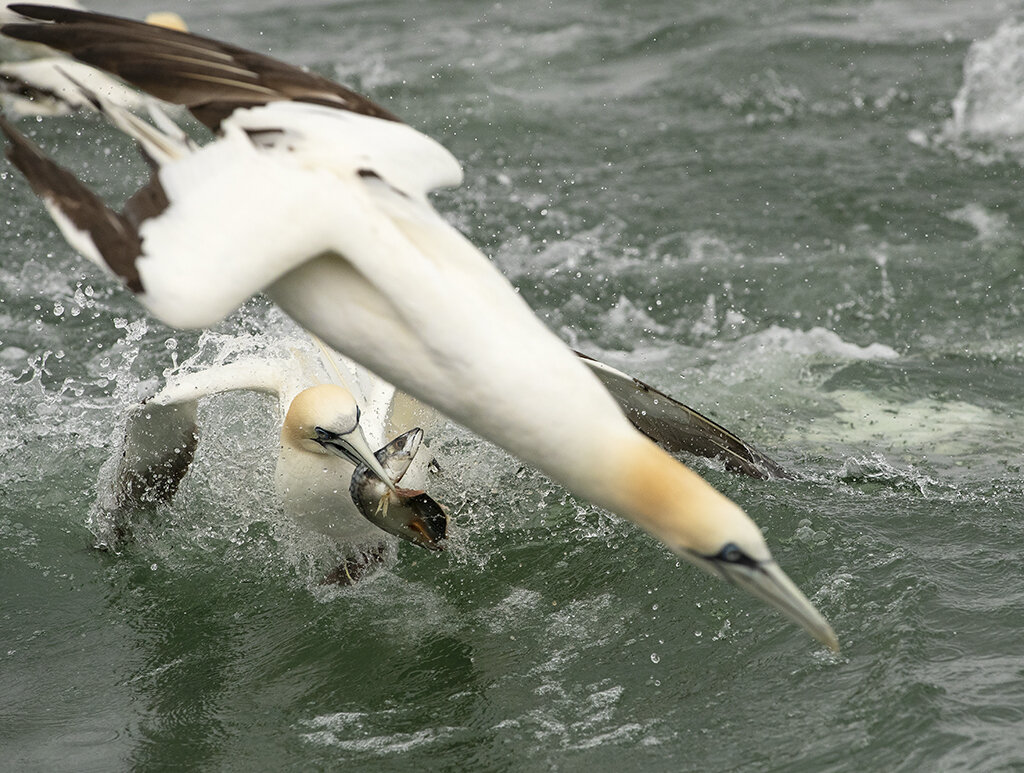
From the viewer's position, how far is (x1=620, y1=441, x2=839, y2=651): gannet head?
12.2 feet

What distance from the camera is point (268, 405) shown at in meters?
6.96

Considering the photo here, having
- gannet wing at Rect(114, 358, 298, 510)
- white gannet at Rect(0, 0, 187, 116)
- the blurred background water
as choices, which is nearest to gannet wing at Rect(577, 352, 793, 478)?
the blurred background water

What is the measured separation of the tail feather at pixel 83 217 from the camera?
3.82 m

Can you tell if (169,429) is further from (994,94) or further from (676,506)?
(994,94)

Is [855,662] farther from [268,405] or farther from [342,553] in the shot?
[268,405]

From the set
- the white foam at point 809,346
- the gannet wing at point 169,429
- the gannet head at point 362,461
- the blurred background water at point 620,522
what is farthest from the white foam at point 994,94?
the gannet head at point 362,461

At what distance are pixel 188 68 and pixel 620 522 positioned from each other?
273cm

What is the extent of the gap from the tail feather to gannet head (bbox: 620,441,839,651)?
57.5 inches

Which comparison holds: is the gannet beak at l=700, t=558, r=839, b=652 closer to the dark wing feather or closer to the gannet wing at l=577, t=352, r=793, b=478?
the dark wing feather

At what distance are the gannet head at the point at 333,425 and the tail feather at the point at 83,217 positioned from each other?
4.94 feet

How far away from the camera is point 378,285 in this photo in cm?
385

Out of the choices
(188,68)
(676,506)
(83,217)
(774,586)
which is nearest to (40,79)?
(188,68)

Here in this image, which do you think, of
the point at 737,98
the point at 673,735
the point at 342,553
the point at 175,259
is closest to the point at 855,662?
the point at 673,735

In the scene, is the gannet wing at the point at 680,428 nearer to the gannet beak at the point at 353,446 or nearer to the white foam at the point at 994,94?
the gannet beak at the point at 353,446
